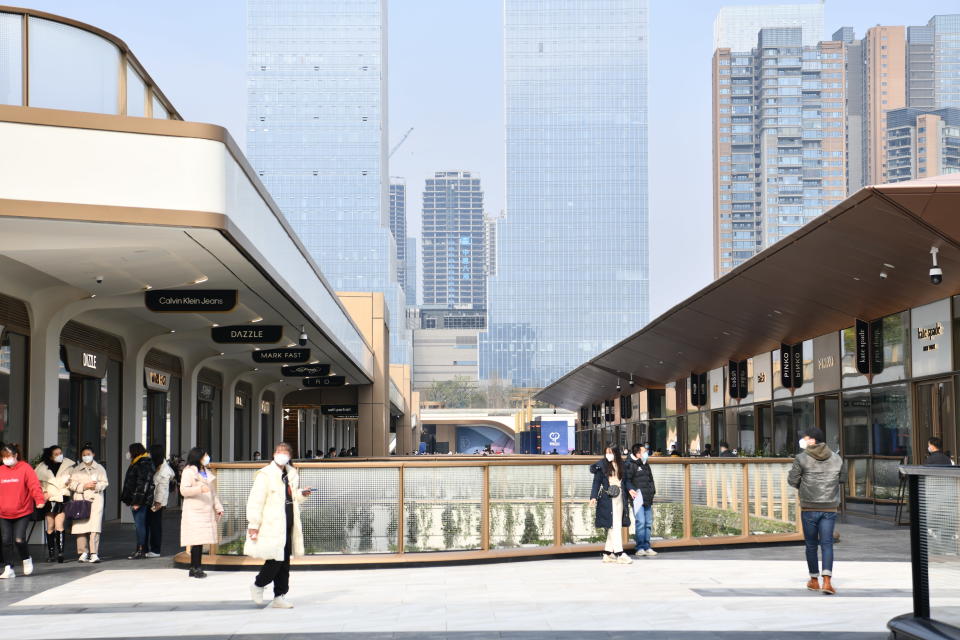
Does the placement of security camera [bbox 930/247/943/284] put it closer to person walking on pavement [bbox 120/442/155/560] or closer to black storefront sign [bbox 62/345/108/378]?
person walking on pavement [bbox 120/442/155/560]

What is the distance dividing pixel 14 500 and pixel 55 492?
6.49ft

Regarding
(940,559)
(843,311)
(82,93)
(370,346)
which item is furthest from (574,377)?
(940,559)

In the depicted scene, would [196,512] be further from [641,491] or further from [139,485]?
[641,491]

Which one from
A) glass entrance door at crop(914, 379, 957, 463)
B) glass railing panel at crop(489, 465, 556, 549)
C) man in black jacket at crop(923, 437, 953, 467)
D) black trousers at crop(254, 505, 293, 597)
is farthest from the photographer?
glass entrance door at crop(914, 379, 957, 463)

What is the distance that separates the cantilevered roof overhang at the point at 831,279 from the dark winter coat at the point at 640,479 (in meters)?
4.29

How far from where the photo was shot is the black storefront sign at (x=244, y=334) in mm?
22453

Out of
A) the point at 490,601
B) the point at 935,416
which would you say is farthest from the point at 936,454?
the point at 490,601

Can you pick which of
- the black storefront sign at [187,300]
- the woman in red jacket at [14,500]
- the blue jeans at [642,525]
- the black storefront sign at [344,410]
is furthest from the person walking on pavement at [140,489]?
the black storefront sign at [344,410]

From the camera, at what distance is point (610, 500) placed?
46.2 ft

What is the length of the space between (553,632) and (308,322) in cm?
1390

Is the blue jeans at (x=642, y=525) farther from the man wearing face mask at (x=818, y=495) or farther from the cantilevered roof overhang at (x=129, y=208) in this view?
the cantilevered roof overhang at (x=129, y=208)

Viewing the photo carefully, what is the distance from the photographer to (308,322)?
22.0 metres

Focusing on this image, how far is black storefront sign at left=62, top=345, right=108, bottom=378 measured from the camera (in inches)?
811

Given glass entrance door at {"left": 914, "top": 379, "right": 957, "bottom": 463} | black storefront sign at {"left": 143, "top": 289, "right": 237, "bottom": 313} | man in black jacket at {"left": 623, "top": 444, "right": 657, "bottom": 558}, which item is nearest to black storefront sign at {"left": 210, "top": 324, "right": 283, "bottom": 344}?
black storefront sign at {"left": 143, "top": 289, "right": 237, "bottom": 313}
